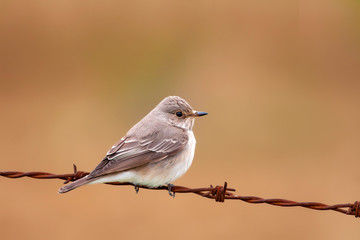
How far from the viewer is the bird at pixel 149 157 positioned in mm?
5641

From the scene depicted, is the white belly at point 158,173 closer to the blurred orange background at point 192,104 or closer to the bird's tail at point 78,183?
the bird's tail at point 78,183

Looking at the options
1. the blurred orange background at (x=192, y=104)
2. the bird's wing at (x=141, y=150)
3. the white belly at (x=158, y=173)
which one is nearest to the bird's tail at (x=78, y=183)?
the bird's wing at (x=141, y=150)

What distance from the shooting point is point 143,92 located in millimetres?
12195

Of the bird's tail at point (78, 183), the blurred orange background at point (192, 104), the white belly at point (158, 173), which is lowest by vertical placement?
the bird's tail at point (78, 183)

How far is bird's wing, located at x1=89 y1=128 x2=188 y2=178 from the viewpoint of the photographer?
564cm

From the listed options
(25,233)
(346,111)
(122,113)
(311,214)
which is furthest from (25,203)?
(346,111)

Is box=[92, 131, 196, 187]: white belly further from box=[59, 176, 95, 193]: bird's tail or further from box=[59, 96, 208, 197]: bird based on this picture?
box=[59, 176, 95, 193]: bird's tail

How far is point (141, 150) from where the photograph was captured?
5977 mm

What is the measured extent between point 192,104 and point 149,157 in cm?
599

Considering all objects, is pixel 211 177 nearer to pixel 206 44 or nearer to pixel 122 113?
pixel 122 113

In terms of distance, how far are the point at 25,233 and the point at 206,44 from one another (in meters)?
6.45

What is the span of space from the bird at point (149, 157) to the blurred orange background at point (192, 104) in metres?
2.78

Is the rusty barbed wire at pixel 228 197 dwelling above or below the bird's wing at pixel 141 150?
below

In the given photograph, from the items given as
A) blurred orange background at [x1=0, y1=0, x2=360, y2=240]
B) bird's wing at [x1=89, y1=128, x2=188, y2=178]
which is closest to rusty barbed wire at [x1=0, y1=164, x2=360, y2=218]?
bird's wing at [x1=89, y1=128, x2=188, y2=178]
